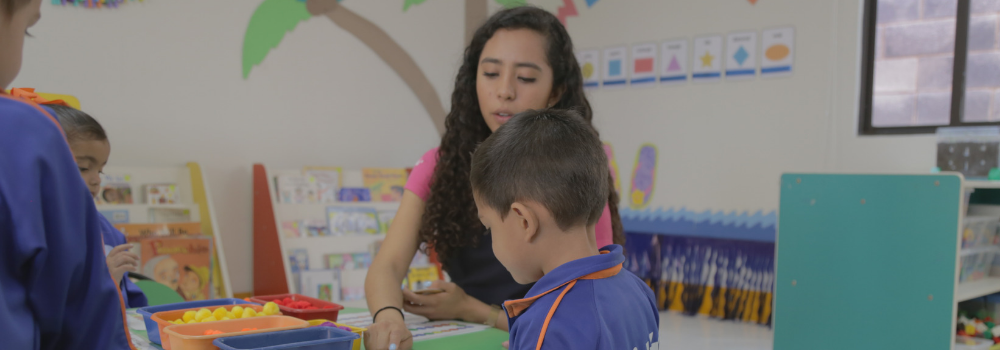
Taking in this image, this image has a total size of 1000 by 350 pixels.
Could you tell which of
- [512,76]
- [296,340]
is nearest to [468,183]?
[512,76]

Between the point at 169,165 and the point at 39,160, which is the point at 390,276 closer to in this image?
the point at 39,160

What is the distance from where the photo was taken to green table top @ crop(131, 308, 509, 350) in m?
1.19

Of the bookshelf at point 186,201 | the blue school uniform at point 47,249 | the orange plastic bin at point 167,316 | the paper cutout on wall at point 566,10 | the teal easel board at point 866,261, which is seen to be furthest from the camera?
the paper cutout on wall at point 566,10

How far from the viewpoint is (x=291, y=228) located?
3346 millimetres

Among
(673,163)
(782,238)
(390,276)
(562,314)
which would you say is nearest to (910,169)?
(782,238)

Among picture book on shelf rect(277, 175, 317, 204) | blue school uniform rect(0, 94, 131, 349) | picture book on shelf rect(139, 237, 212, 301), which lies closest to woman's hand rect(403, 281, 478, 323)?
blue school uniform rect(0, 94, 131, 349)

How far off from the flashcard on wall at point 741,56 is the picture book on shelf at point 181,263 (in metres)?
2.97

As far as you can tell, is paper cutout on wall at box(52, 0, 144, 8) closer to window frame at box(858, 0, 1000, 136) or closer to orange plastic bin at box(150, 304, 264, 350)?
orange plastic bin at box(150, 304, 264, 350)

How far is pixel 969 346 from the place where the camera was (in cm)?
269

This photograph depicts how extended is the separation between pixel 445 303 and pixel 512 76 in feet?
1.73

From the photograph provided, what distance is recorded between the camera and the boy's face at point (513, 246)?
35.5 inches

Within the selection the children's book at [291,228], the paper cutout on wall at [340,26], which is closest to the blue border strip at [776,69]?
the paper cutout on wall at [340,26]

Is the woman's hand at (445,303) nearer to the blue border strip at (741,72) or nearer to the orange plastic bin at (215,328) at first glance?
the orange plastic bin at (215,328)

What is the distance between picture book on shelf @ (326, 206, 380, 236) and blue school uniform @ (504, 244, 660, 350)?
8.95 ft
